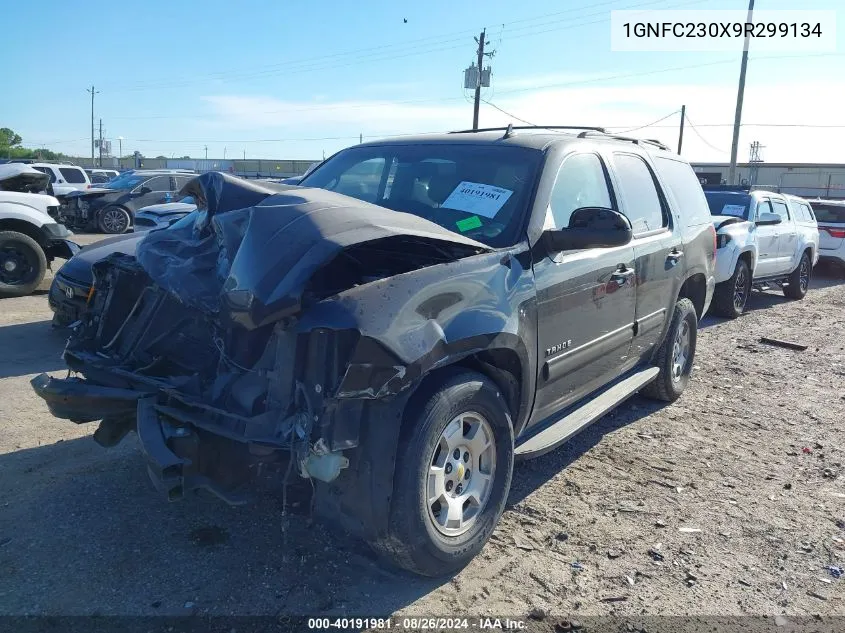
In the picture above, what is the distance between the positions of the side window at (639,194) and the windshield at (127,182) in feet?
56.7

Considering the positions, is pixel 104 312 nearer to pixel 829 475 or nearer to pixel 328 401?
pixel 328 401

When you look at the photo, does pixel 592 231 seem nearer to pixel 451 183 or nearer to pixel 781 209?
pixel 451 183

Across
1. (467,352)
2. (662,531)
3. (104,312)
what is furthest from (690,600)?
(104,312)

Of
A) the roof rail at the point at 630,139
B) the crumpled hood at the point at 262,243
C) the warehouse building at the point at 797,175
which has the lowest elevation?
the crumpled hood at the point at 262,243

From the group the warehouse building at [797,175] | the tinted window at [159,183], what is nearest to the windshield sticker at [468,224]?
the tinted window at [159,183]

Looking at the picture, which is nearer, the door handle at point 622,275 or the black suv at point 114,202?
the door handle at point 622,275

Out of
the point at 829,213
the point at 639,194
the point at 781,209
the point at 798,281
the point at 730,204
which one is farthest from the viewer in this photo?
the point at 829,213

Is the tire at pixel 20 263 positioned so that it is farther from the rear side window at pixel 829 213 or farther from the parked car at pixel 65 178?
the rear side window at pixel 829 213

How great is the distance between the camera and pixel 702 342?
8680 mm

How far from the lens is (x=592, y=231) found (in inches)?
143

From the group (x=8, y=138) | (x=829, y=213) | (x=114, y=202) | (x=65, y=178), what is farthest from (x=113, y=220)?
(x=8, y=138)

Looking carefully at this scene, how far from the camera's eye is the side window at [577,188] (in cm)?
396

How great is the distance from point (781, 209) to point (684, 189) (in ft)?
25.7

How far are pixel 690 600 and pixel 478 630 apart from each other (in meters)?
1.03
